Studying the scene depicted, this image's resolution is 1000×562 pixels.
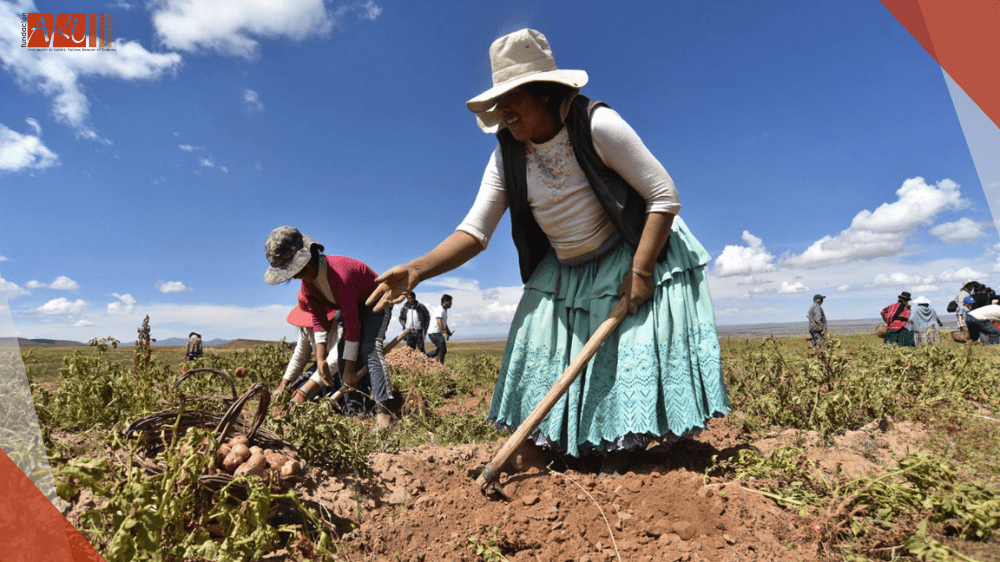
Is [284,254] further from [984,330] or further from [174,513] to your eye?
[984,330]

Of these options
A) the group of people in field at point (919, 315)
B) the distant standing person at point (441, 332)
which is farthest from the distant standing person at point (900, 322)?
the distant standing person at point (441, 332)

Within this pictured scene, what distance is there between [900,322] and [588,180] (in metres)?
11.8

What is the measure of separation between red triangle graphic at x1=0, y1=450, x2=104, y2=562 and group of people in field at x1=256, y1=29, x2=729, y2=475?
1.18m

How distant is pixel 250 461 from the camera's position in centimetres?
188

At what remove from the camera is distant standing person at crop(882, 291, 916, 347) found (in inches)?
429

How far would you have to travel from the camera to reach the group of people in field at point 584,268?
229 centimetres

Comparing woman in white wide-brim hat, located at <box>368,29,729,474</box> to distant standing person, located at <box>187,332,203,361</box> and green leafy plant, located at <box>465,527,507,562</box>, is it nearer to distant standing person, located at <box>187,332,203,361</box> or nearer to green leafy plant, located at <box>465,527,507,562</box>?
green leafy plant, located at <box>465,527,507,562</box>

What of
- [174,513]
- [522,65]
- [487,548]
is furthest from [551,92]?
[174,513]

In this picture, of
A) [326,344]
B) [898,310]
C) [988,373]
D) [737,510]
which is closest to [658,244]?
[737,510]

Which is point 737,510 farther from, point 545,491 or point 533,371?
point 533,371

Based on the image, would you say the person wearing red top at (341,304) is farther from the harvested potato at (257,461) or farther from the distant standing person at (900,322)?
the distant standing person at (900,322)

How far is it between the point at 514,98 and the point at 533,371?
4.15ft

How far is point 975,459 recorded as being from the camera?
2535 millimetres

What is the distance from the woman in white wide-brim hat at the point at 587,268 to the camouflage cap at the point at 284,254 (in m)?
1.83
